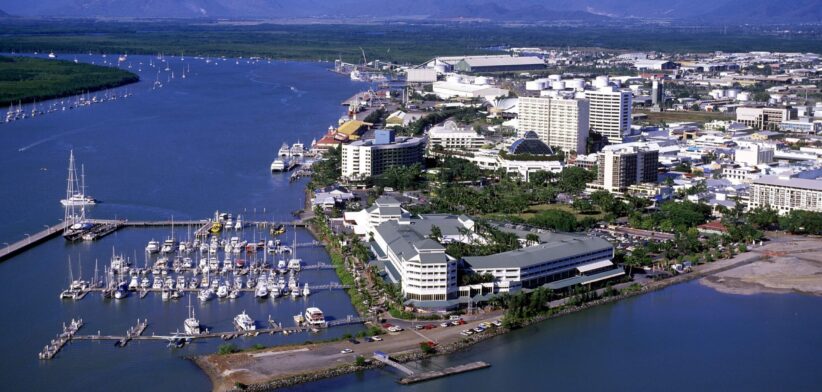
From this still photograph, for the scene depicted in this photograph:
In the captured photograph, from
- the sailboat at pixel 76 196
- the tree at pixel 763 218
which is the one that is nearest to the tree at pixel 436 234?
the tree at pixel 763 218

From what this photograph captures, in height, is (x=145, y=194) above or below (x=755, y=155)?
below

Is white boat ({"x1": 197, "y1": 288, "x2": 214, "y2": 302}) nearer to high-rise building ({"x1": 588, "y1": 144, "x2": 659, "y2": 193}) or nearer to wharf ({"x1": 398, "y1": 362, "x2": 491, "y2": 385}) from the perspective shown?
wharf ({"x1": 398, "y1": 362, "x2": 491, "y2": 385})

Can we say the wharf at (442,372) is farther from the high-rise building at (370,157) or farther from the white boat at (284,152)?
the white boat at (284,152)

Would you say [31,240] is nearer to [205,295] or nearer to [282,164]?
[205,295]

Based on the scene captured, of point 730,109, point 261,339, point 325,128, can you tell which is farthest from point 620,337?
point 730,109

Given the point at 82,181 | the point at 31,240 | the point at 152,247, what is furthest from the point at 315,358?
the point at 82,181

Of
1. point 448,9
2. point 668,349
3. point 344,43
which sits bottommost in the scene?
point 668,349
